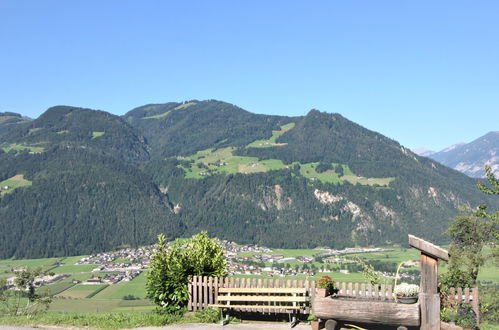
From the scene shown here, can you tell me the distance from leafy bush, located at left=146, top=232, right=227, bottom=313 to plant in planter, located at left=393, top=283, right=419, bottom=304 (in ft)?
32.6

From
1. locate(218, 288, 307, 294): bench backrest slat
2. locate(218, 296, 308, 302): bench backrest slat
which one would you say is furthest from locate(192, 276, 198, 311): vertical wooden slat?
locate(218, 296, 308, 302): bench backrest slat

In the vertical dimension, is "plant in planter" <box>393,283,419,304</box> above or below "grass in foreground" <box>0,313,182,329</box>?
above

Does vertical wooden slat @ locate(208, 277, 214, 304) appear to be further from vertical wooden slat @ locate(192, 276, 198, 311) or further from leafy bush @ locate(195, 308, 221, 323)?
vertical wooden slat @ locate(192, 276, 198, 311)

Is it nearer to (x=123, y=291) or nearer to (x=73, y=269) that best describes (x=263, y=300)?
(x=123, y=291)

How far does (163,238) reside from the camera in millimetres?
23672

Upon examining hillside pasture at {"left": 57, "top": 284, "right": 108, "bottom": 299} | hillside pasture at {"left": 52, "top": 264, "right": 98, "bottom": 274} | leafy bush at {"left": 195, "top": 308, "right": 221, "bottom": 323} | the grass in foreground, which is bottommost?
hillside pasture at {"left": 57, "top": 284, "right": 108, "bottom": 299}

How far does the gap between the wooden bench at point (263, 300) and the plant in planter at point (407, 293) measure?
5672mm

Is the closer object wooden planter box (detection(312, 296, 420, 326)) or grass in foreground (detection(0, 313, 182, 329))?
wooden planter box (detection(312, 296, 420, 326))

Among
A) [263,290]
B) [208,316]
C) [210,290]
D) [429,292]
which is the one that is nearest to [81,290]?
[210,290]

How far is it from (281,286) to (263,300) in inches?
48.0

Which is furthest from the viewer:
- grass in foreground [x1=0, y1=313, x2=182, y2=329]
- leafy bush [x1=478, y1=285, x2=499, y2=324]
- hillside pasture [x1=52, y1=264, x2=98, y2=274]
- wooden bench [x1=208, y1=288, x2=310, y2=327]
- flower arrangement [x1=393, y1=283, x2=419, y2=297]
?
hillside pasture [x1=52, y1=264, x2=98, y2=274]

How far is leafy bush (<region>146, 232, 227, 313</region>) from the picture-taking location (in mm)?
22406

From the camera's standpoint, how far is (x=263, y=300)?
2027 centimetres

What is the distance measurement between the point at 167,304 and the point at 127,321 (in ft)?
6.68
